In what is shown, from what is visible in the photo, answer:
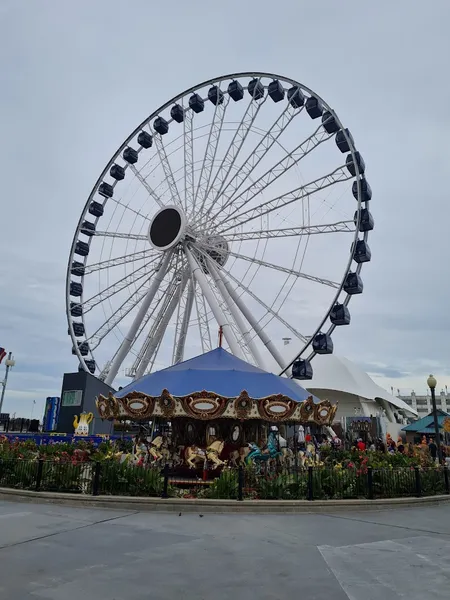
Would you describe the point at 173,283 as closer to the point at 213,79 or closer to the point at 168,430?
the point at 168,430

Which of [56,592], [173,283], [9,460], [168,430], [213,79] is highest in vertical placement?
[213,79]

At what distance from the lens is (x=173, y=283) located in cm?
2652

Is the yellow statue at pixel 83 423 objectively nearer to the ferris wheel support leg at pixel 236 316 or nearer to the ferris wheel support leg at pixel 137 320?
the ferris wheel support leg at pixel 137 320

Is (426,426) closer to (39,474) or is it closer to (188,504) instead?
(188,504)

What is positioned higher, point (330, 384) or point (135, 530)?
point (330, 384)

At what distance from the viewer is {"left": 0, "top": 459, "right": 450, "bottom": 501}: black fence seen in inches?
431

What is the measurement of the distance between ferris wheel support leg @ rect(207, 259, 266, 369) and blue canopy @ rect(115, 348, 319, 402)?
4958 millimetres

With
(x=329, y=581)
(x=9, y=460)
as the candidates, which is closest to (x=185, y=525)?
(x=329, y=581)

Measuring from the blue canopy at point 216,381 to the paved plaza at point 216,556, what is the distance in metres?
Result: 6.44

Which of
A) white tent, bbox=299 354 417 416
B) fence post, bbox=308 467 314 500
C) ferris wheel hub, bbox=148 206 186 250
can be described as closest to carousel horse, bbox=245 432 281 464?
fence post, bbox=308 467 314 500

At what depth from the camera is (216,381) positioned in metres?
16.4

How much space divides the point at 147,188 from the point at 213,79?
7.01 metres

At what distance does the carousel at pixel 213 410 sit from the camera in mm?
15508

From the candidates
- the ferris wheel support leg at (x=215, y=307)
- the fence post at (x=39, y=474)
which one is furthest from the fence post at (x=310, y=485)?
the ferris wheel support leg at (x=215, y=307)
